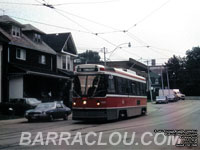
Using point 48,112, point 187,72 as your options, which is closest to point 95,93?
point 48,112

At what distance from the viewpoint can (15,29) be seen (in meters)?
35.8

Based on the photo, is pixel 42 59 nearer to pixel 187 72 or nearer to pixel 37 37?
pixel 37 37

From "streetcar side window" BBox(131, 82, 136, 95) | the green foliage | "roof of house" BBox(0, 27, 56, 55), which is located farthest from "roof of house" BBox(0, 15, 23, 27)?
the green foliage

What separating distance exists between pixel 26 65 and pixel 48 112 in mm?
14364

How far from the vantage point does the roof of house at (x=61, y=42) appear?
43.2m

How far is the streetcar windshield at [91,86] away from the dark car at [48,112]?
432 cm

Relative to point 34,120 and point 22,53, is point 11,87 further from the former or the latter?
point 34,120

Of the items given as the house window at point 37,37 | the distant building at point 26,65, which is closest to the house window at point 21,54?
the distant building at point 26,65

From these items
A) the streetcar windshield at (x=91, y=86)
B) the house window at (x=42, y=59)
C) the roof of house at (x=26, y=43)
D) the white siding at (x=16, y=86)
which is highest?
the roof of house at (x=26, y=43)

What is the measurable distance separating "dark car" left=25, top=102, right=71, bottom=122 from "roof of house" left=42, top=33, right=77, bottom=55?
19.2 meters

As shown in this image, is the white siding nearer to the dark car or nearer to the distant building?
the distant building

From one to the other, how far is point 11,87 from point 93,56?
89056mm

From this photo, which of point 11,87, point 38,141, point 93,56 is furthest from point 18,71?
point 93,56

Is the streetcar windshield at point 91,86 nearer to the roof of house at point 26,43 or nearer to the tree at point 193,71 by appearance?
the roof of house at point 26,43
